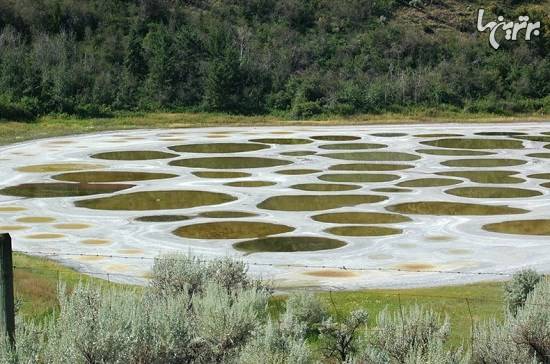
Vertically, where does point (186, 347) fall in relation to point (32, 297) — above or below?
above

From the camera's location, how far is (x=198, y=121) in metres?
66.5

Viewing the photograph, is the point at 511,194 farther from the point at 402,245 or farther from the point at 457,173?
the point at 402,245

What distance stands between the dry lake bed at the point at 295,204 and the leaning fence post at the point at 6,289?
8.22 meters

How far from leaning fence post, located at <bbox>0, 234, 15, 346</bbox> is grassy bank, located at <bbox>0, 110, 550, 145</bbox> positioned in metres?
48.5

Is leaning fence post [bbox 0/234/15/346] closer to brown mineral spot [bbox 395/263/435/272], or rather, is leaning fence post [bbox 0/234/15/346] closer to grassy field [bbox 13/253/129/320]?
grassy field [bbox 13/253/129/320]

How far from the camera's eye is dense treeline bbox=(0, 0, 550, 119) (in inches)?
2766

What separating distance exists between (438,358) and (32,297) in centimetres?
1028

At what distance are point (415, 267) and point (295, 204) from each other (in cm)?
1031

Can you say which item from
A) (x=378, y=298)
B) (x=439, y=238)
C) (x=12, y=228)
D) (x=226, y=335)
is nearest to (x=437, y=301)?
(x=378, y=298)

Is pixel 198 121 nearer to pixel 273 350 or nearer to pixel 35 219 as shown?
pixel 35 219

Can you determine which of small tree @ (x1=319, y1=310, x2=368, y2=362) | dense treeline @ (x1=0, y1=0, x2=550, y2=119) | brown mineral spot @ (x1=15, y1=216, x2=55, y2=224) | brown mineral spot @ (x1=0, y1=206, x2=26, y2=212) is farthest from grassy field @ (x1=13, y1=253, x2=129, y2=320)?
dense treeline @ (x1=0, y1=0, x2=550, y2=119)

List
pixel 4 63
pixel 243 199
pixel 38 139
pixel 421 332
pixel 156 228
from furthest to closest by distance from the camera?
1. pixel 4 63
2. pixel 38 139
3. pixel 243 199
4. pixel 156 228
5. pixel 421 332

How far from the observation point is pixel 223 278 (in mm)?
16453

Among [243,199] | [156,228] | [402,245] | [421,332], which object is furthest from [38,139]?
[421,332]
